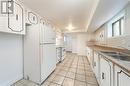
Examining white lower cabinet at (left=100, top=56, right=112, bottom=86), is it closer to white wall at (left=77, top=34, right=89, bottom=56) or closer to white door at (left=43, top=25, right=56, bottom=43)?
white door at (left=43, top=25, right=56, bottom=43)

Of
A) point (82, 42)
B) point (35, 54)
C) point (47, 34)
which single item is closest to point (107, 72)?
point (35, 54)

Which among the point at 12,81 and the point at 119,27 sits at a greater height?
the point at 119,27

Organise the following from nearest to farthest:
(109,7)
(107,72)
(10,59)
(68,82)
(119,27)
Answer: (107,72) → (109,7) → (10,59) → (68,82) → (119,27)

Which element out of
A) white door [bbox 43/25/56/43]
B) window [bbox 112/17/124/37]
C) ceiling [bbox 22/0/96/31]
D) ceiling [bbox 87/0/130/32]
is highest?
ceiling [bbox 22/0/96/31]

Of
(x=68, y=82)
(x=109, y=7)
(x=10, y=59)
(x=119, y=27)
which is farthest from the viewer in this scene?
(x=119, y=27)

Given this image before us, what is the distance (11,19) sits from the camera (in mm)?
1878

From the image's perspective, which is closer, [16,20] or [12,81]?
[16,20]

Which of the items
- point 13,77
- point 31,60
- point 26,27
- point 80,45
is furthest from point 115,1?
point 80,45

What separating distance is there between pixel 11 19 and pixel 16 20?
0.16 meters

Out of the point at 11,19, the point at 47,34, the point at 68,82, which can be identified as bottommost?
the point at 68,82

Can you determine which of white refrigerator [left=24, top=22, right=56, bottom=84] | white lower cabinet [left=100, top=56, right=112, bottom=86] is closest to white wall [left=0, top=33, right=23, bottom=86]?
white refrigerator [left=24, top=22, right=56, bottom=84]

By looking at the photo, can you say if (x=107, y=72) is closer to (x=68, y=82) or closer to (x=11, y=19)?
(x=68, y=82)

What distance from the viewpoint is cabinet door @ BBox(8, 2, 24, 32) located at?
1.88m

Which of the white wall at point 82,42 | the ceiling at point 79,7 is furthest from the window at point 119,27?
the white wall at point 82,42
